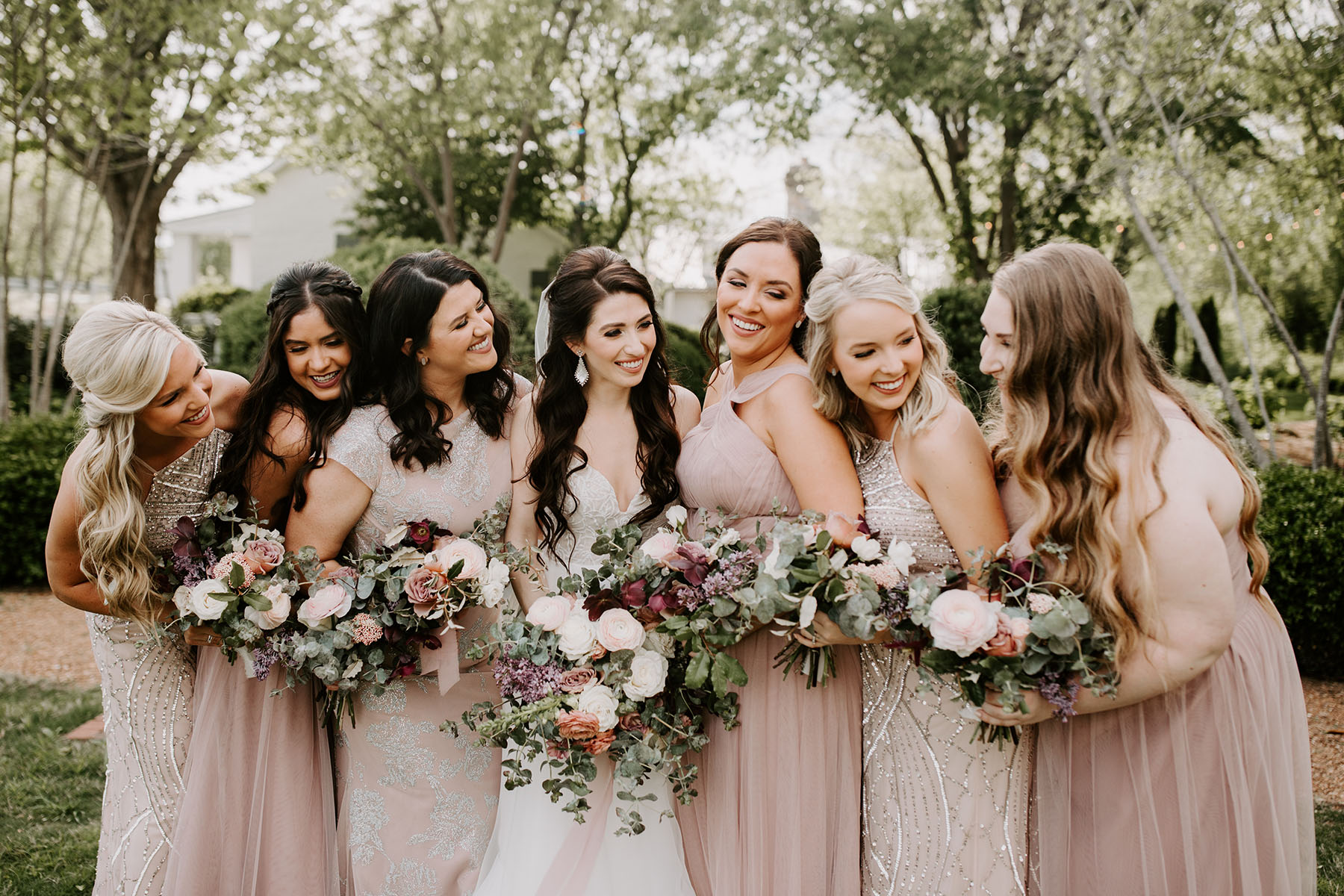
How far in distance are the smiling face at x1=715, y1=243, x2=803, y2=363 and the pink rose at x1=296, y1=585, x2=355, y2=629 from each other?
186 centimetres

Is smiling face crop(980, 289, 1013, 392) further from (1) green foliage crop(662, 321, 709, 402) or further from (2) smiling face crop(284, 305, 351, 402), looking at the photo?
(1) green foliage crop(662, 321, 709, 402)

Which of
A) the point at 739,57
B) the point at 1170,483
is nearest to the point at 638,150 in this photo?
the point at 739,57

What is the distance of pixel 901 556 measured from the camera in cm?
297

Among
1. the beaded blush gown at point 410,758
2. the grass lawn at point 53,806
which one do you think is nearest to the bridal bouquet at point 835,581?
the beaded blush gown at point 410,758

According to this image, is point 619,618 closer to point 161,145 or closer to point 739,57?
point 161,145

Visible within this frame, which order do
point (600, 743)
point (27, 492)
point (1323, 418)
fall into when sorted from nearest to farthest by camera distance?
point (600, 743), point (1323, 418), point (27, 492)

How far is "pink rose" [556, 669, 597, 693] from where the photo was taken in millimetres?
3230

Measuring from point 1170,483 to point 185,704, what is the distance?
12.5 ft

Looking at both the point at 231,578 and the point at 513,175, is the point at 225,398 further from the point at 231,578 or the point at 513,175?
the point at 513,175

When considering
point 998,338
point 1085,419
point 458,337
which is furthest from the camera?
point 458,337

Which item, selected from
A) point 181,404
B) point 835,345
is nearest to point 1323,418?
point 835,345

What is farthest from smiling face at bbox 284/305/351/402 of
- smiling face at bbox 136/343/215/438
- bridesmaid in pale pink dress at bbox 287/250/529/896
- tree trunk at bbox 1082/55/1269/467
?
tree trunk at bbox 1082/55/1269/467

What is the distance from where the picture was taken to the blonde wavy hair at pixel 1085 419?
279cm

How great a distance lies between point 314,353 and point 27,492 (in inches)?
283
